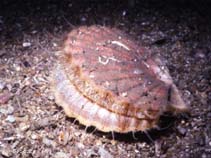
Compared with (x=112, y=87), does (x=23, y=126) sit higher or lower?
lower

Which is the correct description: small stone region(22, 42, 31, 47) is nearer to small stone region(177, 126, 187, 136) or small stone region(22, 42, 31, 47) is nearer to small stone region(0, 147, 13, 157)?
small stone region(0, 147, 13, 157)

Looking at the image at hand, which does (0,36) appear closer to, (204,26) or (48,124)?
(48,124)

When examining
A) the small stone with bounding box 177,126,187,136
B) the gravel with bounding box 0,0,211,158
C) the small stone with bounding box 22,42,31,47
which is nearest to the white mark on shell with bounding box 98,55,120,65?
the gravel with bounding box 0,0,211,158

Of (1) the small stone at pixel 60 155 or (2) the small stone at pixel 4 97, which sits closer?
(1) the small stone at pixel 60 155

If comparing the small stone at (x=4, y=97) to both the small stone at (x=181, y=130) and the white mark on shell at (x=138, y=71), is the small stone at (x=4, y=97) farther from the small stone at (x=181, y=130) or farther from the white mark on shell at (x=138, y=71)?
the small stone at (x=181, y=130)

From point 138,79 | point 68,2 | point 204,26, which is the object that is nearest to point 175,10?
point 204,26

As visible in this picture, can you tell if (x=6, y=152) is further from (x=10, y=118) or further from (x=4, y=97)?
(x=4, y=97)

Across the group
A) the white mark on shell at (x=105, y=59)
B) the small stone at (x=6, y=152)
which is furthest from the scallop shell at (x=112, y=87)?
the small stone at (x=6, y=152)

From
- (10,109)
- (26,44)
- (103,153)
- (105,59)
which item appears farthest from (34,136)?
(26,44)
